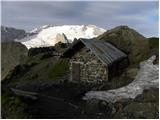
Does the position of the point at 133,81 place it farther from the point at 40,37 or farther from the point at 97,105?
the point at 40,37

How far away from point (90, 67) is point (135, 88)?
5.50 meters

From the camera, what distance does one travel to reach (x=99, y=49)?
3312 centimetres

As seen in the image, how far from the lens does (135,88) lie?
93.5ft

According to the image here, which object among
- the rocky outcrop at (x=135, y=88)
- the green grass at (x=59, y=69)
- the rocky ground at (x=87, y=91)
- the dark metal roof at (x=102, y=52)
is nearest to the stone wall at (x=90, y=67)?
the dark metal roof at (x=102, y=52)

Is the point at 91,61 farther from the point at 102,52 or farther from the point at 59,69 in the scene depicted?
the point at 59,69

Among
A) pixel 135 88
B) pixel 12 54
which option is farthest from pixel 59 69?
pixel 12 54

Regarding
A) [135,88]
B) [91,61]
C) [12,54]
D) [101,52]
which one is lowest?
[135,88]

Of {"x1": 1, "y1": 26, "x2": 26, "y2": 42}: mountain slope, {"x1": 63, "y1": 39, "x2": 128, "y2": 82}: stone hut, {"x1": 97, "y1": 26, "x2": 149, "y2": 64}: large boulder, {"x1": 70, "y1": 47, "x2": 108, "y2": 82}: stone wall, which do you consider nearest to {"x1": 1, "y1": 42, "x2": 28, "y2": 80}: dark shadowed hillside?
{"x1": 97, "y1": 26, "x2": 149, "y2": 64}: large boulder

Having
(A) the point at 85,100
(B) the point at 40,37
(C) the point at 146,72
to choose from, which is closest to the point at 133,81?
(C) the point at 146,72

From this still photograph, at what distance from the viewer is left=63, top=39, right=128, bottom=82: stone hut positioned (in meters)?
31.8

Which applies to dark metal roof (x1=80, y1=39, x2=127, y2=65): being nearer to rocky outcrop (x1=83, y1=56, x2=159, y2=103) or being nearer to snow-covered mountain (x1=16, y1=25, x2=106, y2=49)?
rocky outcrop (x1=83, y1=56, x2=159, y2=103)

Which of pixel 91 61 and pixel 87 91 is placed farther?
pixel 91 61

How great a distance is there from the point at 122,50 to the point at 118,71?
261 inches

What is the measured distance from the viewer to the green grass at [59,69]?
37812 millimetres
